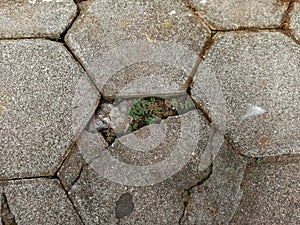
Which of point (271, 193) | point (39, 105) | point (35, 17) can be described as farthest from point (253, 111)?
point (35, 17)

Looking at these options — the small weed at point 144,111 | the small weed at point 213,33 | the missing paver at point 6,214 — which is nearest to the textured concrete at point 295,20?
the small weed at point 213,33

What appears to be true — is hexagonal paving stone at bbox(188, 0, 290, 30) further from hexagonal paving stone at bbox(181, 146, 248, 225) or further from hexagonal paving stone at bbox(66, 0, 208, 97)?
hexagonal paving stone at bbox(181, 146, 248, 225)

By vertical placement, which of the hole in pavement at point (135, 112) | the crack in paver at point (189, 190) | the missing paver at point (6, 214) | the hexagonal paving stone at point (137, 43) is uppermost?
the hexagonal paving stone at point (137, 43)

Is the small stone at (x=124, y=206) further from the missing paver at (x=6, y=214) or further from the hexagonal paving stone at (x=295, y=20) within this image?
the hexagonal paving stone at (x=295, y=20)

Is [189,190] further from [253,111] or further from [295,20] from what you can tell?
[295,20]

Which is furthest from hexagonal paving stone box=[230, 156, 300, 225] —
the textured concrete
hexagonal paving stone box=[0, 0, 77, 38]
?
hexagonal paving stone box=[0, 0, 77, 38]
